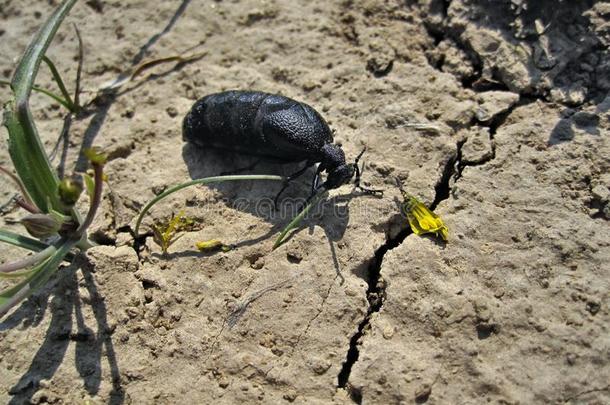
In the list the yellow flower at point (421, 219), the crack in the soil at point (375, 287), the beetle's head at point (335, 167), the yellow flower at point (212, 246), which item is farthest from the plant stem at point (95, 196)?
the yellow flower at point (421, 219)

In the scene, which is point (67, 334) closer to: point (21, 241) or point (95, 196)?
point (21, 241)

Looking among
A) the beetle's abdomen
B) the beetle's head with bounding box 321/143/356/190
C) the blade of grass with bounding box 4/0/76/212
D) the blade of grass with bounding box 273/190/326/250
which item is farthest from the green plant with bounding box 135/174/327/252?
the blade of grass with bounding box 4/0/76/212

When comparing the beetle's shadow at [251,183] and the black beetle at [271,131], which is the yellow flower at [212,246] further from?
the black beetle at [271,131]

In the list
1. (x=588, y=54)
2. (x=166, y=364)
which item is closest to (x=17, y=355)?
(x=166, y=364)

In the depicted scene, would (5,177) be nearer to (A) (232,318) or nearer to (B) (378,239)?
(A) (232,318)

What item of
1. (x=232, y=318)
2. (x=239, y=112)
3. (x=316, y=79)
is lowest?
(x=232, y=318)

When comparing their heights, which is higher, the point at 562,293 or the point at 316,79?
the point at 316,79

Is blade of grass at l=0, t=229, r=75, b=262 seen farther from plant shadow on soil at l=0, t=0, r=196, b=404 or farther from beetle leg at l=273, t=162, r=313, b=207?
beetle leg at l=273, t=162, r=313, b=207
